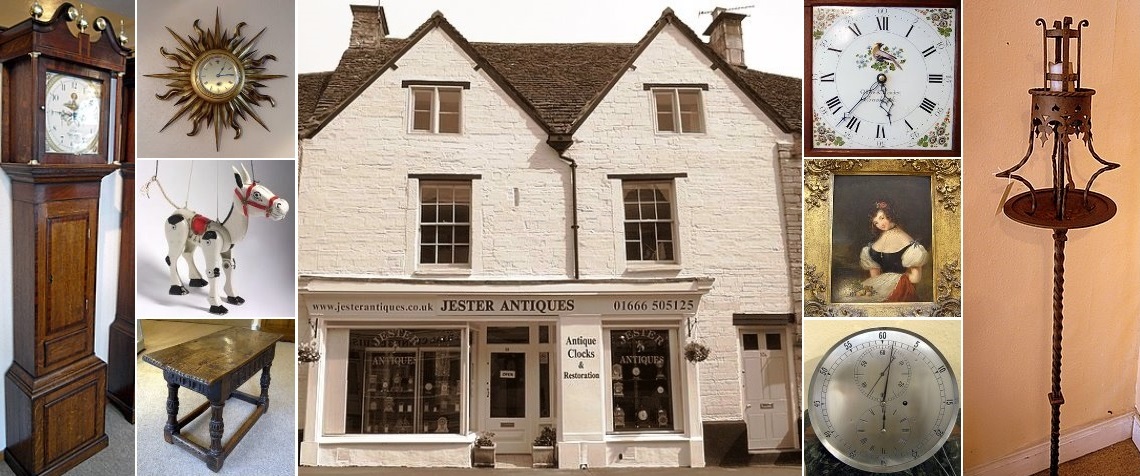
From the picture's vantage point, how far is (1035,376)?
11.4ft

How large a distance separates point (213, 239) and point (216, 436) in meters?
0.80

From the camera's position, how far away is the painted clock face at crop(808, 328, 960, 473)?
3.30 meters

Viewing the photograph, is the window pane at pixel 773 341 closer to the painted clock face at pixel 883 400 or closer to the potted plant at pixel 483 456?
the painted clock face at pixel 883 400

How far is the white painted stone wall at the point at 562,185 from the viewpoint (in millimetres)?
3240

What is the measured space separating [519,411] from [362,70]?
151 centimetres

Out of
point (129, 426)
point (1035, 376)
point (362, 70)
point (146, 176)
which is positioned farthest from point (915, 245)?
point (129, 426)

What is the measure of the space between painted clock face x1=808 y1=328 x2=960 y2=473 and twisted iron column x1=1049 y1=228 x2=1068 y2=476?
35cm

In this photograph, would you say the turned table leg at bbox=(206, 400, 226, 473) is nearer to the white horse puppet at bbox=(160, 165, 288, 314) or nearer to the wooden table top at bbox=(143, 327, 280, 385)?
the wooden table top at bbox=(143, 327, 280, 385)

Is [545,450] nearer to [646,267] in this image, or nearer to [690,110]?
[646,267]

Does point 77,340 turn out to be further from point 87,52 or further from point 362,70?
point 362,70

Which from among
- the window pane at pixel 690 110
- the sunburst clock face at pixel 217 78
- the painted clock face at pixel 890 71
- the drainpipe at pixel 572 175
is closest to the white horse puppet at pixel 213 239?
the sunburst clock face at pixel 217 78

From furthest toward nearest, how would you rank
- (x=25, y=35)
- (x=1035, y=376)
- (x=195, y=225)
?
(x=1035, y=376)
(x=195, y=225)
(x=25, y=35)

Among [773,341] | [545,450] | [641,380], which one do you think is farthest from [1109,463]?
[545,450]

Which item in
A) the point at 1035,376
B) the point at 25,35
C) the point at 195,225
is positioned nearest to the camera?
the point at 25,35
